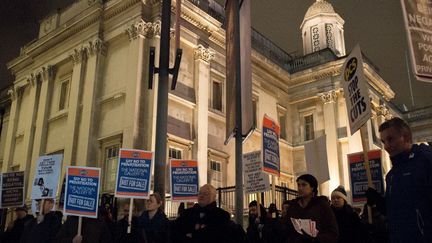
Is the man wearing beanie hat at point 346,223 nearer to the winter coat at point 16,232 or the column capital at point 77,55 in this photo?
the winter coat at point 16,232

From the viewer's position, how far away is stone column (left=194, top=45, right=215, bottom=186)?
18391 mm

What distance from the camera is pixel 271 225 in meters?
8.43

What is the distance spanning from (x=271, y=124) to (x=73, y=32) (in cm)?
1479

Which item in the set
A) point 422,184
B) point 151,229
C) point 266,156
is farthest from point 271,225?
point 422,184

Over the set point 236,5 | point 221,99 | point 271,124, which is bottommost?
point 271,124

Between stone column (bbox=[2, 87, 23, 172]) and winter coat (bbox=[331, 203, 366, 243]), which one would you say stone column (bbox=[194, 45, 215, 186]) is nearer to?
stone column (bbox=[2, 87, 23, 172])

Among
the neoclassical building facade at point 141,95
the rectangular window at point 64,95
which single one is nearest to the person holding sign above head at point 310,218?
the neoclassical building facade at point 141,95

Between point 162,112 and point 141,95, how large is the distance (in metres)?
9.13

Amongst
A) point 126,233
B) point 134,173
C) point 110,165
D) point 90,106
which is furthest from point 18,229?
point 90,106

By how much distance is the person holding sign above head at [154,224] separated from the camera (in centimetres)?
665

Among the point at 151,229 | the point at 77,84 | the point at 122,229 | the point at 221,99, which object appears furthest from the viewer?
the point at 221,99

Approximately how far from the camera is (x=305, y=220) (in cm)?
482

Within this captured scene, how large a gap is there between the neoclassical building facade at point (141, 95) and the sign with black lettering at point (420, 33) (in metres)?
12.3

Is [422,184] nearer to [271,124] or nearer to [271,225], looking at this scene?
[271,225]
